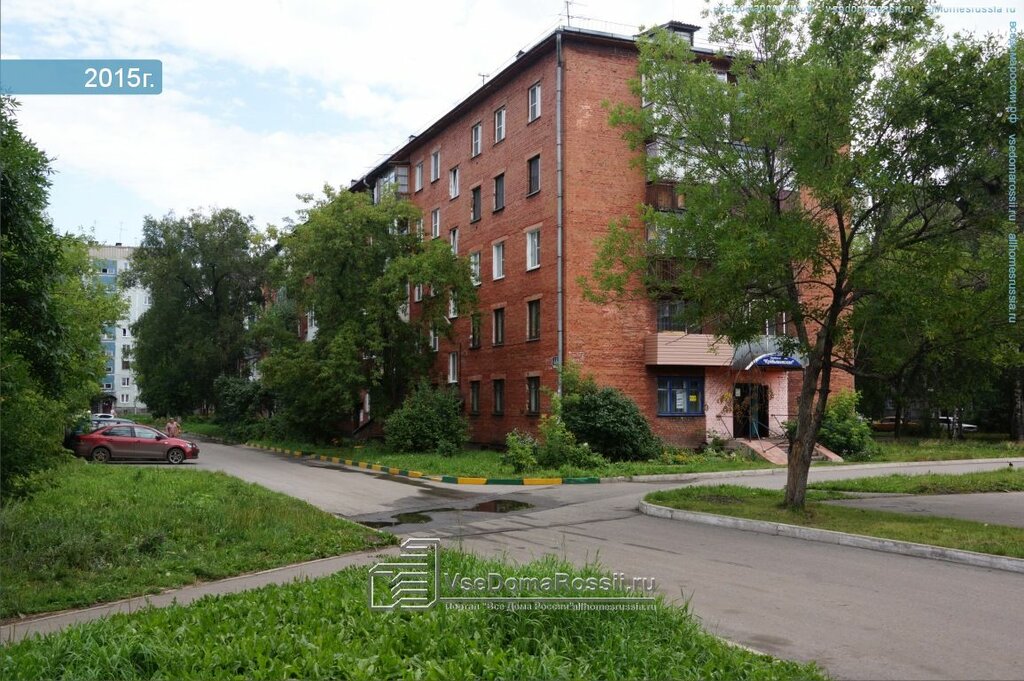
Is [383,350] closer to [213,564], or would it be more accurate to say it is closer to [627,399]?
[627,399]

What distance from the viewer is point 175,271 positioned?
161 ft

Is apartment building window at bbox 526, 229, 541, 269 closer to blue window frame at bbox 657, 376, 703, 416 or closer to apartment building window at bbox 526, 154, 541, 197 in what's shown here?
apartment building window at bbox 526, 154, 541, 197

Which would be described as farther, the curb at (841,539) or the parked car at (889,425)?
the parked car at (889,425)

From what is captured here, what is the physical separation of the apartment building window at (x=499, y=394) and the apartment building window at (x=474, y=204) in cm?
688

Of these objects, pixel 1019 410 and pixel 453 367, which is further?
pixel 1019 410

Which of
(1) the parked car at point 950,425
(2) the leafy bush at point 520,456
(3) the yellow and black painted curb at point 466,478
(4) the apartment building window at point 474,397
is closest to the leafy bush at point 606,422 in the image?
(2) the leafy bush at point 520,456

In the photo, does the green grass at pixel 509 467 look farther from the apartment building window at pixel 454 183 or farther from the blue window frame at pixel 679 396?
the apartment building window at pixel 454 183

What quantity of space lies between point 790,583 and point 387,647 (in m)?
5.13

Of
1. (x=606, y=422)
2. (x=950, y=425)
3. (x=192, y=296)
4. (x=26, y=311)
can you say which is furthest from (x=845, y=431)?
(x=192, y=296)

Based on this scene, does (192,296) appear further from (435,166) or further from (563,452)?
(563,452)

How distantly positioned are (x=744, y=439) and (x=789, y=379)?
142 inches

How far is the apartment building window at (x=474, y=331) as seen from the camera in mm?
32219

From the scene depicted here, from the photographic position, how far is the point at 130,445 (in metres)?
29.0

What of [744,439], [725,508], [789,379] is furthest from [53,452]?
[789,379]
